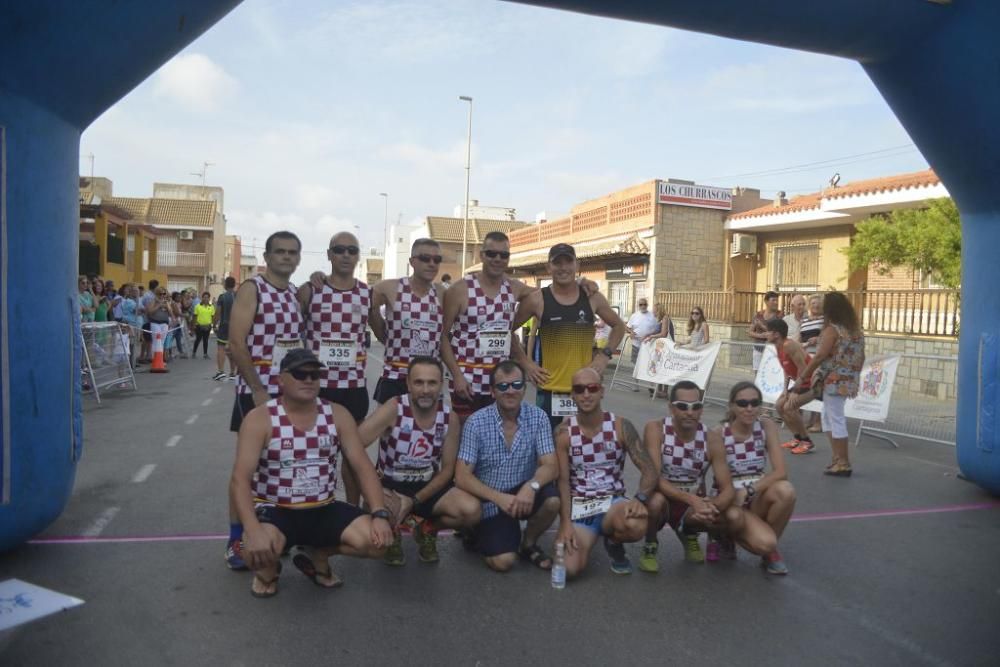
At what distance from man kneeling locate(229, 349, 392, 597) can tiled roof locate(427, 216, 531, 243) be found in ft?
167

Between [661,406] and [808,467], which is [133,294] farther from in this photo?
[808,467]

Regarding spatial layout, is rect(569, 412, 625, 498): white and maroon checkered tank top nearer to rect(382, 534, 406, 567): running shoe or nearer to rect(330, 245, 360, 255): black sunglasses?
rect(382, 534, 406, 567): running shoe

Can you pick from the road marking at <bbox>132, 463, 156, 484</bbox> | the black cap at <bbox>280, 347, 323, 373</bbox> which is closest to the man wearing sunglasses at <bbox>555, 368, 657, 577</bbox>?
Answer: the black cap at <bbox>280, 347, 323, 373</bbox>

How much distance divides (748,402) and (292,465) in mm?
2651

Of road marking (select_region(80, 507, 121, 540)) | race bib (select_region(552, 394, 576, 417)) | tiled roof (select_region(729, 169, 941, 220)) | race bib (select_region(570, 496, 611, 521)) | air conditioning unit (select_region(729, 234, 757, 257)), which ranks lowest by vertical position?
road marking (select_region(80, 507, 121, 540))

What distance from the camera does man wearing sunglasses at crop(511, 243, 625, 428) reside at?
5.45m

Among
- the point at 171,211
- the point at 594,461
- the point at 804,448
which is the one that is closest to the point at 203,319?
the point at 804,448

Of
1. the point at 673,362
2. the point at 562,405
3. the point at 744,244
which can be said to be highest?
the point at 744,244

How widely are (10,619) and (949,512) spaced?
634cm

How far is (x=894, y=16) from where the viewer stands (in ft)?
18.1

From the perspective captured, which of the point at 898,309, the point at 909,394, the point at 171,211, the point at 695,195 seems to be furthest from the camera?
the point at 171,211

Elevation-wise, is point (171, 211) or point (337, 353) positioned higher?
point (171, 211)

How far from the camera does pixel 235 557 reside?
4.48 m

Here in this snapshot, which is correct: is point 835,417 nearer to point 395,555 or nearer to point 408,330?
point 408,330
